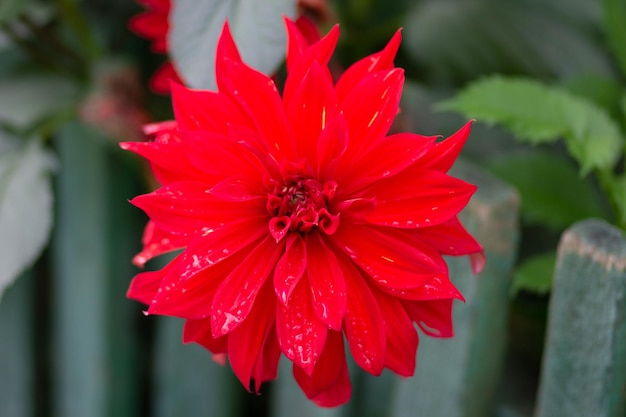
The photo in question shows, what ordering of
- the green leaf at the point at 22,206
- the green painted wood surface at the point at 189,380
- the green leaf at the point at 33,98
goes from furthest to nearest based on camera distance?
1. the green painted wood surface at the point at 189,380
2. the green leaf at the point at 33,98
3. the green leaf at the point at 22,206

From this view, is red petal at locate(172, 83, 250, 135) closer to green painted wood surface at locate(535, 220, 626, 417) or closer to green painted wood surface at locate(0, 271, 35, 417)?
green painted wood surface at locate(535, 220, 626, 417)

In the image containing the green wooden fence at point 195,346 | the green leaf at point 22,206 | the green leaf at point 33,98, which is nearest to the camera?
the green wooden fence at point 195,346

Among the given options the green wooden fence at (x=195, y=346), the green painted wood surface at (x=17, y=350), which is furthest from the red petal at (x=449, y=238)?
the green painted wood surface at (x=17, y=350)

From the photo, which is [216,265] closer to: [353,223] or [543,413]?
[353,223]

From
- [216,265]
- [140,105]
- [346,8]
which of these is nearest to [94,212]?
[140,105]

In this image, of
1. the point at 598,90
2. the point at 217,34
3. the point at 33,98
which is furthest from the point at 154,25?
the point at 598,90

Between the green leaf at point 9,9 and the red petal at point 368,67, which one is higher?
the green leaf at point 9,9

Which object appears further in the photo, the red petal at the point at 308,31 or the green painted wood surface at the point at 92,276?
the green painted wood surface at the point at 92,276

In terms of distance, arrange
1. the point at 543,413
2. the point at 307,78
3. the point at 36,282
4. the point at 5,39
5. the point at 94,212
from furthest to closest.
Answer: the point at 36,282 < the point at 94,212 < the point at 5,39 < the point at 543,413 < the point at 307,78

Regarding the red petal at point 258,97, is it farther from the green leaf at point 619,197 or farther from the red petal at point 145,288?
the green leaf at point 619,197
